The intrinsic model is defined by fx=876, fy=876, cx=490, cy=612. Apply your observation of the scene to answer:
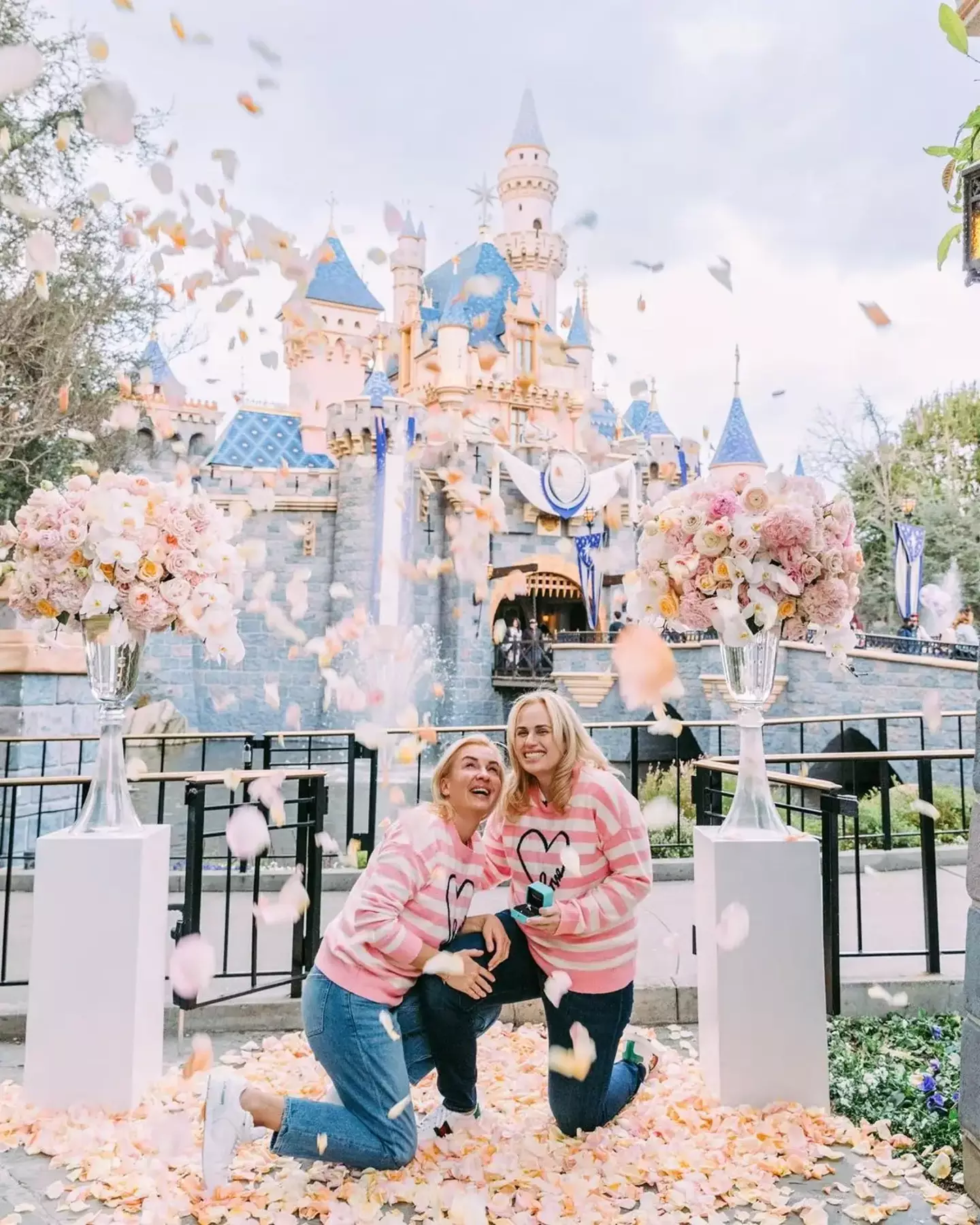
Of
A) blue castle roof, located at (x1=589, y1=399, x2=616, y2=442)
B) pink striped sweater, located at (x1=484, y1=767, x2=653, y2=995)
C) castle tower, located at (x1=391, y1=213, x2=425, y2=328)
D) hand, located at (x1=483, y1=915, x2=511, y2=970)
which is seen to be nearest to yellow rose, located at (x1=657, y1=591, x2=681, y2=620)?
pink striped sweater, located at (x1=484, y1=767, x2=653, y2=995)

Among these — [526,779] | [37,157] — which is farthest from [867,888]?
[37,157]

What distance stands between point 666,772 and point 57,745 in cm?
842

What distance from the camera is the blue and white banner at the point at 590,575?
21.0 m

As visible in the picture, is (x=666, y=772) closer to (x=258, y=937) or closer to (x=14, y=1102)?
(x=258, y=937)

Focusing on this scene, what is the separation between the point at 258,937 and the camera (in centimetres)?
475

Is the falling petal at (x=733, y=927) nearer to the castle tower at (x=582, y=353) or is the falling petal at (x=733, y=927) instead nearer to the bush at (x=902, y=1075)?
the bush at (x=902, y=1075)

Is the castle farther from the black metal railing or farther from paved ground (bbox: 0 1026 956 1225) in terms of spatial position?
paved ground (bbox: 0 1026 956 1225)

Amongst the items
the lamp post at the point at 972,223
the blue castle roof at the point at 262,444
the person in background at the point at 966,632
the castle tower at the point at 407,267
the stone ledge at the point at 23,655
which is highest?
the castle tower at the point at 407,267

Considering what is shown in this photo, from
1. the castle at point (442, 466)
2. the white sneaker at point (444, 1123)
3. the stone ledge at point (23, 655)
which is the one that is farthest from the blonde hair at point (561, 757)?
the castle at point (442, 466)

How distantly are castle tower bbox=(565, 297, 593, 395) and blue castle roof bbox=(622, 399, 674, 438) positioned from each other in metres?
1.98

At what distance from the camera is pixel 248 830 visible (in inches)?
151

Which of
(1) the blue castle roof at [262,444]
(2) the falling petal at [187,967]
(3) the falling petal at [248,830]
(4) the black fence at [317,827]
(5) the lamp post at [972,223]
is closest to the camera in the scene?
(5) the lamp post at [972,223]

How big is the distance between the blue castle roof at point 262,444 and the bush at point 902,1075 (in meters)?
20.1

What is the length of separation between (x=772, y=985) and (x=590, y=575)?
1869cm
